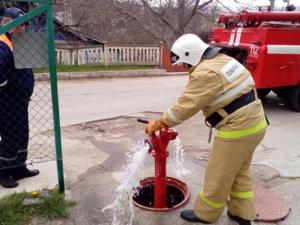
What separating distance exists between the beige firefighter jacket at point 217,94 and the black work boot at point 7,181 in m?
1.81

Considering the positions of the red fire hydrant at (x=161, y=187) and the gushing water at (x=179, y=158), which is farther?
the gushing water at (x=179, y=158)

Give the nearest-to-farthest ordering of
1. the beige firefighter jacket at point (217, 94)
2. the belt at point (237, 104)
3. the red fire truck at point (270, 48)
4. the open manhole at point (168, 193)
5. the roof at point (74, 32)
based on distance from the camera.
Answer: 1. the beige firefighter jacket at point (217, 94)
2. the belt at point (237, 104)
3. the open manhole at point (168, 193)
4. the red fire truck at point (270, 48)
5. the roof at point (74, 32)

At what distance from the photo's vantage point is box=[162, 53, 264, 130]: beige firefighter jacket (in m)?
2.76

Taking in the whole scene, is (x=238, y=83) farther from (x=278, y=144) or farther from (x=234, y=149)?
(x=278, y=144)

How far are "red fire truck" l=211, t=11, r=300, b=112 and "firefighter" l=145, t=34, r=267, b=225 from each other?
12.0ft

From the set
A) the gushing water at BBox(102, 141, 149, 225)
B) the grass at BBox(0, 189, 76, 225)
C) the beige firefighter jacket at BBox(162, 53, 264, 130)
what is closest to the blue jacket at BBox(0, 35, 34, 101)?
the grass at BBox(0, 189, 76, 225)

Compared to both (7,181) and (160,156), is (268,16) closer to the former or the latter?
(160,156)

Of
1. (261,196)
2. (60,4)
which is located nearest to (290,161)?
(261,196)

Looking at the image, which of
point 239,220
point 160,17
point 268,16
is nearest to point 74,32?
point 160,17

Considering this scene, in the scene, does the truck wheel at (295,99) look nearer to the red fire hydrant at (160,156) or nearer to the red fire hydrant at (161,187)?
the red fire hydrant at (161,187)

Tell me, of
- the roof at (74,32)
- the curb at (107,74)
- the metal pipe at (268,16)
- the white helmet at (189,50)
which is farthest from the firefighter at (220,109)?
the roof at (74,32)

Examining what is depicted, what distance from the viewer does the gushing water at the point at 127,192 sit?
334 centimetres

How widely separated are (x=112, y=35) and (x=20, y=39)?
1916 cm

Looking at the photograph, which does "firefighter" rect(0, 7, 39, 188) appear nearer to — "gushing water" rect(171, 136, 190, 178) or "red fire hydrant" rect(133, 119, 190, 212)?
"red fire hydrant" rect(133, 119, 190, 212)
